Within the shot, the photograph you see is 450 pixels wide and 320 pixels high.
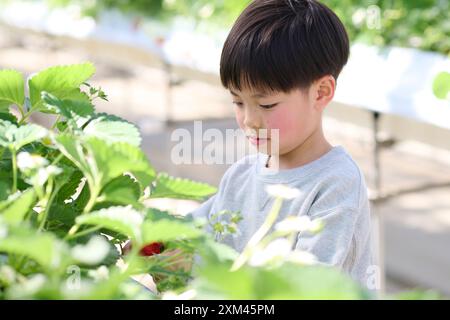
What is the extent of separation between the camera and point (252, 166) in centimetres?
142

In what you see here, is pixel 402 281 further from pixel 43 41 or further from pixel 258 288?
pixel 258 288

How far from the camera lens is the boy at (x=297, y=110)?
1.19m

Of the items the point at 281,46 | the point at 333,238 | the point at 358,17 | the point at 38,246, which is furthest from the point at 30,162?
the point at 358,17

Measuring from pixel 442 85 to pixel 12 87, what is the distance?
24.7 inches

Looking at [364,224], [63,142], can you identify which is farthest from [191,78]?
[63,142]

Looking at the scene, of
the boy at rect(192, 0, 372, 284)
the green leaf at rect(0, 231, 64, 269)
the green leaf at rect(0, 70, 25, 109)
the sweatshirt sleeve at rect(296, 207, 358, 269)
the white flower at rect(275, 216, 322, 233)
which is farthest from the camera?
the boy at rect(192, 0, 372, 284)

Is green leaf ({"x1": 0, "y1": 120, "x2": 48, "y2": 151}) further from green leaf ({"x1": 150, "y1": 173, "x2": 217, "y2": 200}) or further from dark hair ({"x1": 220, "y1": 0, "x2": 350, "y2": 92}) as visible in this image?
dark hair ({"x1": 220, "y1": 0, "x2": 350, "y2": 92})

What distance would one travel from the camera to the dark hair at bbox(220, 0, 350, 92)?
48.4 inches

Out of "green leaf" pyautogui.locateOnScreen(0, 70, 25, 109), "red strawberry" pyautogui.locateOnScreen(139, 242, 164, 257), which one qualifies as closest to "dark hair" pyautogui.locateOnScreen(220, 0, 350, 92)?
"red strawberry" pyautogui.locateOnScreen(139, 242, 164, 257)

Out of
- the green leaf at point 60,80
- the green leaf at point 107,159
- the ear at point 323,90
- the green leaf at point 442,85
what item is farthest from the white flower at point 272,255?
the ear at point 323,90

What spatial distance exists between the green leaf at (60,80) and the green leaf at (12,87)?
0.5 inches

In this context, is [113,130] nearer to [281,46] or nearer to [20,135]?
[20,135]

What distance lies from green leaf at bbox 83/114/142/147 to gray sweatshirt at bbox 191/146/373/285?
379 mm
